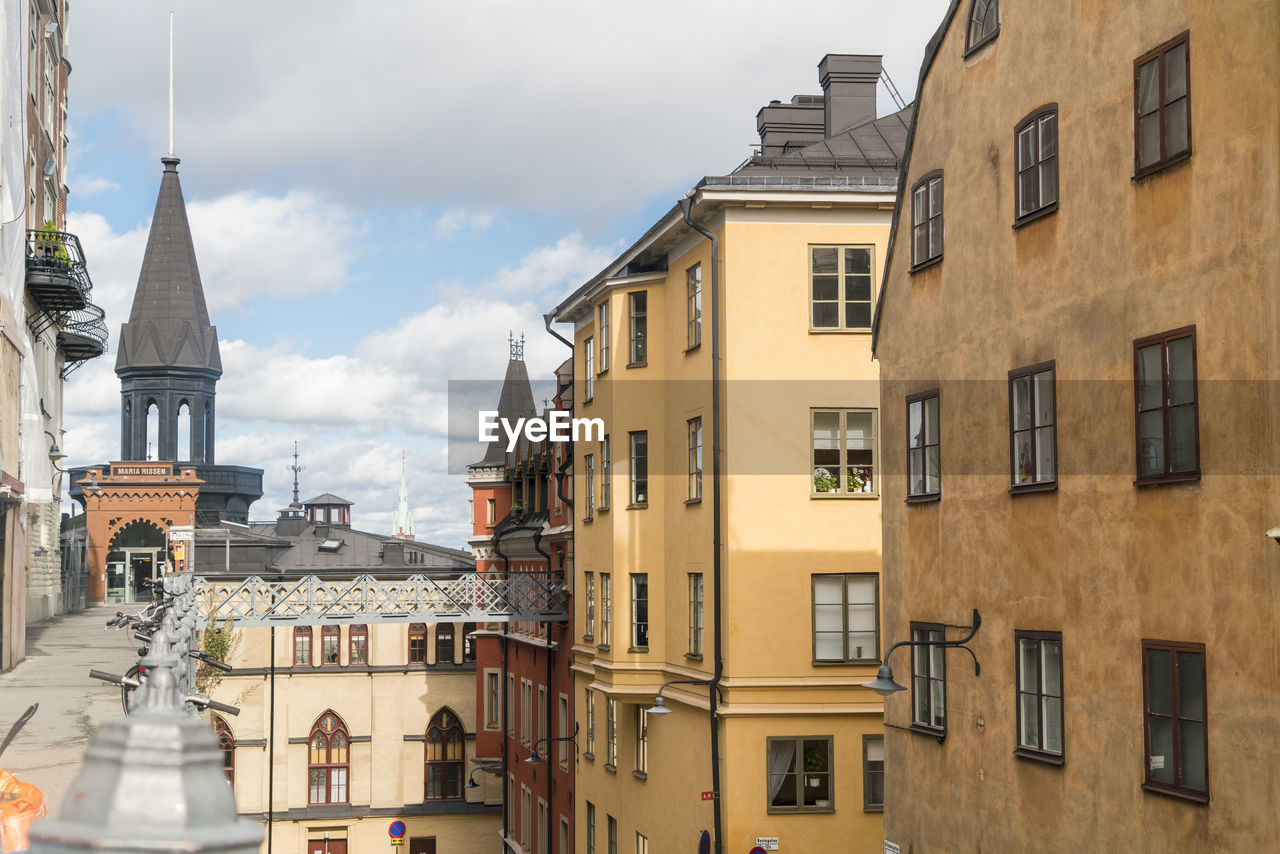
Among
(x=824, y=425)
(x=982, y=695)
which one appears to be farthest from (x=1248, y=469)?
(x=824, y=425)

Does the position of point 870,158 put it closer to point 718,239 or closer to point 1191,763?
point 718,239

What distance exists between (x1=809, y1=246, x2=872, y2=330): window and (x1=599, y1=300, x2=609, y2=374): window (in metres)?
6.73

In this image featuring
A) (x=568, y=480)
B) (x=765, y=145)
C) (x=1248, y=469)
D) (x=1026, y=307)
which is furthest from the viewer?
(x=568, y=480)

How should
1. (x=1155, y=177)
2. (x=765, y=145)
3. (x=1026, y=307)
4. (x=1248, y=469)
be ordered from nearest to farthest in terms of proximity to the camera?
1. (x=1248, y=469)
2. (x=1155, y=177)
3. (x=1026, y=307)
4. (x=765, y=145)

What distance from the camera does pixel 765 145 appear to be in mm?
30797

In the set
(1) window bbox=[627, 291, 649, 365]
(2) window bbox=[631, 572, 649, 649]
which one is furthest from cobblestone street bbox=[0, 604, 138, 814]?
(1) window bbox=[627, 291, 649, 365]

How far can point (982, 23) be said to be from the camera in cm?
1717

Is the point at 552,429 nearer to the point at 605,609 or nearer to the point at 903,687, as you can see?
the point at 605,609

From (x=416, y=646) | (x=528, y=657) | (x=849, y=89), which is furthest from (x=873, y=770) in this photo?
→ (x=416, y=646)

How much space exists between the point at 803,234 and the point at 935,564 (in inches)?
337

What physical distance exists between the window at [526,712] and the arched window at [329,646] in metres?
13.5

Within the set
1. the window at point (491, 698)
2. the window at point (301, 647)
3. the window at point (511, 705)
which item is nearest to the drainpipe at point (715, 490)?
the window at point (511, 705)

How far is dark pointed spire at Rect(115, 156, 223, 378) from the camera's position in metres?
87.4

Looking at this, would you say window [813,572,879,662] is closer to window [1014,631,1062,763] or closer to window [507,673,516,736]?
window [1014,631,1062,763]
